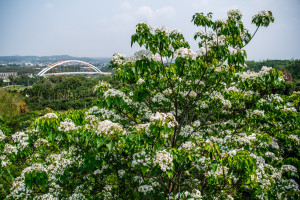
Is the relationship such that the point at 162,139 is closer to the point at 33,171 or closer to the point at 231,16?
the point at 33,171

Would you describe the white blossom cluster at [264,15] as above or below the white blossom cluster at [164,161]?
above

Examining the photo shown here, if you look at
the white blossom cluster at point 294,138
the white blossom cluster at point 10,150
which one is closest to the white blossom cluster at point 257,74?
the white blossom cluster at point 294,138

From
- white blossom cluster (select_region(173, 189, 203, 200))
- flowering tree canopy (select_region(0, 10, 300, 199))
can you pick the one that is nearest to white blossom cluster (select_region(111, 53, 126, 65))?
flowering tree canopy (select_region(0, 10, 300, 199))

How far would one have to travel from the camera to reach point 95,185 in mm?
6723

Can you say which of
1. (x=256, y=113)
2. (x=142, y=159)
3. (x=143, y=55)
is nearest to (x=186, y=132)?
(x=256, y=113)

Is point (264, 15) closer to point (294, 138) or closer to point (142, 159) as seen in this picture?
point (294, 138)

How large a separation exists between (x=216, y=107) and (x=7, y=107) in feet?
155

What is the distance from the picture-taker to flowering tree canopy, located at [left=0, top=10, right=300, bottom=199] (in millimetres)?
3803

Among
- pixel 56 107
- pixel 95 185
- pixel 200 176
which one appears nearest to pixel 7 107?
pixel 56 107

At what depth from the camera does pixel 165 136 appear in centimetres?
368

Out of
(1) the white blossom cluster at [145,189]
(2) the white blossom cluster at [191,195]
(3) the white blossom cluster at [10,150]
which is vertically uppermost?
(3) the white blossom cluster at [10,150]

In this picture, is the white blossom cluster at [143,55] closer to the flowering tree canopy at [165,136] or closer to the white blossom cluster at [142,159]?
the flowering tree canopy at [165,136]

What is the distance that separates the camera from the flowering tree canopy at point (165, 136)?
380 centimetres

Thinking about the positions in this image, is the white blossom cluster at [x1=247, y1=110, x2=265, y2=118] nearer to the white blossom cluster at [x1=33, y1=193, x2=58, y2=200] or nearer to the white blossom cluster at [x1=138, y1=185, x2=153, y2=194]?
the white blossom cluster at [x1=138, y1=185, x2=153, y2=194]
